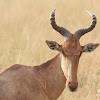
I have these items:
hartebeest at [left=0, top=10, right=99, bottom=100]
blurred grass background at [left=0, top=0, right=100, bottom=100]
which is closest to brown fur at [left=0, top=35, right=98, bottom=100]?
hartebeest at [left=0, top=10, right=99, bottom=100]

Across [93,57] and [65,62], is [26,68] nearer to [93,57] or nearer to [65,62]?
[65,62]

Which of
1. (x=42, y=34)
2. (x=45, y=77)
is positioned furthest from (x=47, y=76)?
(x=42, y=34)

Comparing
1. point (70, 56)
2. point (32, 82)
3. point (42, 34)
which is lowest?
point (32, 82)

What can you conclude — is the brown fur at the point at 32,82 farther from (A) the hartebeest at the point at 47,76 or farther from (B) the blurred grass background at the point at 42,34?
(B) the blurred grass background at the point at 42,34

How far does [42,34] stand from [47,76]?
7.56 meters

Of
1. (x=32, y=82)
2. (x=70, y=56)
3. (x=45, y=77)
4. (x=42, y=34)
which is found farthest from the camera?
(x=42, y=34)

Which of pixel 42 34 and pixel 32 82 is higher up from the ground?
pixel 42 34

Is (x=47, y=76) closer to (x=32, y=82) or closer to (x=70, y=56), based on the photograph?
(x=32, y=82)

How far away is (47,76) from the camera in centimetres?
1070

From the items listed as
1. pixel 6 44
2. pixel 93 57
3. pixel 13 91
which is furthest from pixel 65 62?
pixel 6 44

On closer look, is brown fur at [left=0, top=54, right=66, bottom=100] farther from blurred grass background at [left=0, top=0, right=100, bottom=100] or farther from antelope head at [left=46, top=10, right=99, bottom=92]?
blurred grass background at [left=0, top=0, right=100, bottom=100]

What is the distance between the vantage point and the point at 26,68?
10.3 meters

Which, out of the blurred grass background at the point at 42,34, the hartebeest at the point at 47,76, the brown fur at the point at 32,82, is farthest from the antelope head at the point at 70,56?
the blurred grass background at the point at 42,34

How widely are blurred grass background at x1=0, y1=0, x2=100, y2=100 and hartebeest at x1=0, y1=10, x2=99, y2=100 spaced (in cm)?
191
